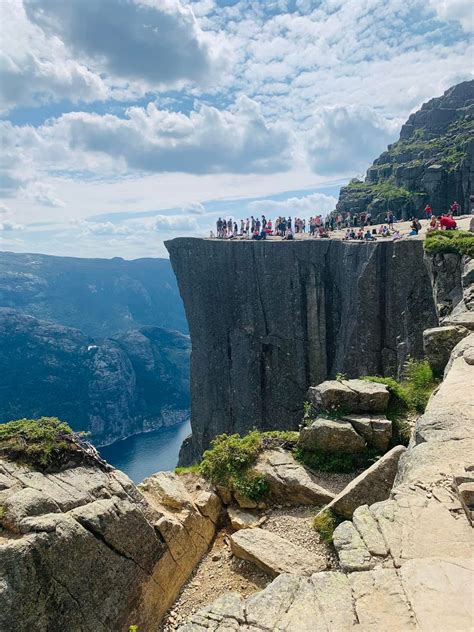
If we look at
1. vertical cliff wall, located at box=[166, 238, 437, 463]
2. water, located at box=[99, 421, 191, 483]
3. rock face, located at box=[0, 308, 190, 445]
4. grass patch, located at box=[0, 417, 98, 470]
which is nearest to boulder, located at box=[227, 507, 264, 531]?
grass patch, located at box=[0, 417, 98, 470]

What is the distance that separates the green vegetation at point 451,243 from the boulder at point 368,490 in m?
15.4

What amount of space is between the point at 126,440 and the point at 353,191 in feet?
382

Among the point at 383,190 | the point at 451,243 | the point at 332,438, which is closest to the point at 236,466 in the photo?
the point at 332,438

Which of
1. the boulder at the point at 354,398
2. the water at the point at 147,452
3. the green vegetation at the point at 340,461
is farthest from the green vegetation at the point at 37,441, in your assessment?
the water at the point at 147,452

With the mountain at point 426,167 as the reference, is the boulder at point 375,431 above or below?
below

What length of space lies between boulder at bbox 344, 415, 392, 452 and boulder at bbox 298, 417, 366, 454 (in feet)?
0.91

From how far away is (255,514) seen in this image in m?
14.0

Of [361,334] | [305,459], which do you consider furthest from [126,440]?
[305,459]

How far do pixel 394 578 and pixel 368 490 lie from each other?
5.25 metres

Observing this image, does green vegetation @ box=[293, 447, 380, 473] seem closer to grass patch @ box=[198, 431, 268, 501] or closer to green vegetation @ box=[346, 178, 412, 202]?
grass patch @ box=[198, 431, 268, 501]

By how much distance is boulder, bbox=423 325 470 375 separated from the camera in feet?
55.5

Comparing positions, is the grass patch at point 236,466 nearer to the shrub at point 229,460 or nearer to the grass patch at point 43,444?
the shrub at point 229,460

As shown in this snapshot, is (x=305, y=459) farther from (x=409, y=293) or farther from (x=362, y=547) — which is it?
(x=409, y=293)

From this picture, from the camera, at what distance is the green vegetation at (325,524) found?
1195 centimetres
